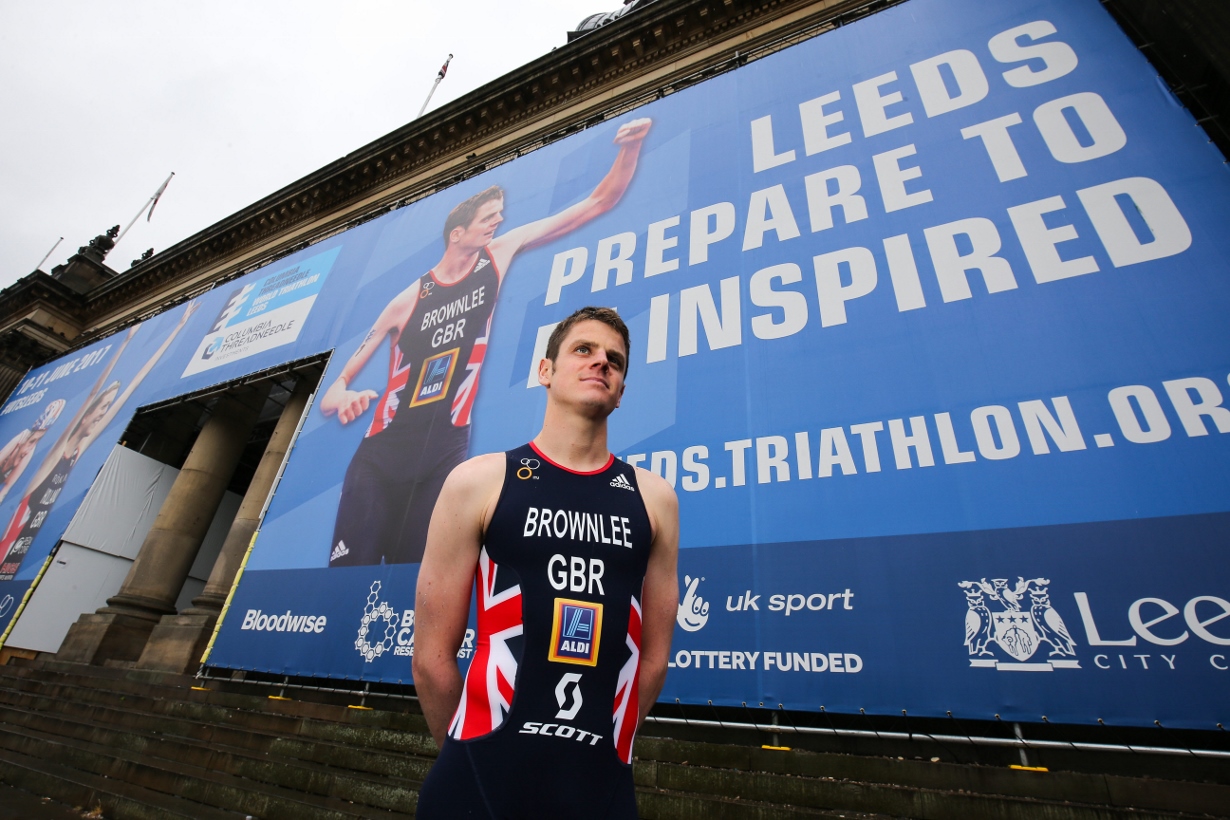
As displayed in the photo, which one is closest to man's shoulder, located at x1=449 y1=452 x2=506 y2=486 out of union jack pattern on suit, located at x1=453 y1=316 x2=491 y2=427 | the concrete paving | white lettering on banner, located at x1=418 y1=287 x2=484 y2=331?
the concrete paving

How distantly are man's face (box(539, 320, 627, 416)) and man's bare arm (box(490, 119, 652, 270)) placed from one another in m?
8.00

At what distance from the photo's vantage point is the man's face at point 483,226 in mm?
10484

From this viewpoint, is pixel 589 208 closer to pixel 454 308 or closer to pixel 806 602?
pixel 454 308

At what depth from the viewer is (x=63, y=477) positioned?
13562 mm

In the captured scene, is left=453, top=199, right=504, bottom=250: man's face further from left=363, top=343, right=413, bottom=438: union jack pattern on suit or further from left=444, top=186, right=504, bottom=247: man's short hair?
left=363, top=343, right=413, bottom=438: union jack pattern on suit

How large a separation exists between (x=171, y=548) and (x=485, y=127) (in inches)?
502

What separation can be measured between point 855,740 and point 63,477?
1714cm

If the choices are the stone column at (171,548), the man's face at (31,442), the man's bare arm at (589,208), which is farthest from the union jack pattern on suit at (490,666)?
the man's face at (31,442)

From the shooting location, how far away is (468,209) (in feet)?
36.9

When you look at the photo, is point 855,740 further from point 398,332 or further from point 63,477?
point 63,477

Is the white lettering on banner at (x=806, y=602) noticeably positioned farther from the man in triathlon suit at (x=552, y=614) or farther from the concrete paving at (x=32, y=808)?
the concrete paving at (x=32, y=808)

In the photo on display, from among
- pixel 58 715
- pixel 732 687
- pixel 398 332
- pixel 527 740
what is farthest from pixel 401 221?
pixel 527 740

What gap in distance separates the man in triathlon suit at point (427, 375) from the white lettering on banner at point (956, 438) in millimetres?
3269

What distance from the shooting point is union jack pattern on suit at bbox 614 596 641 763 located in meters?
1.27
